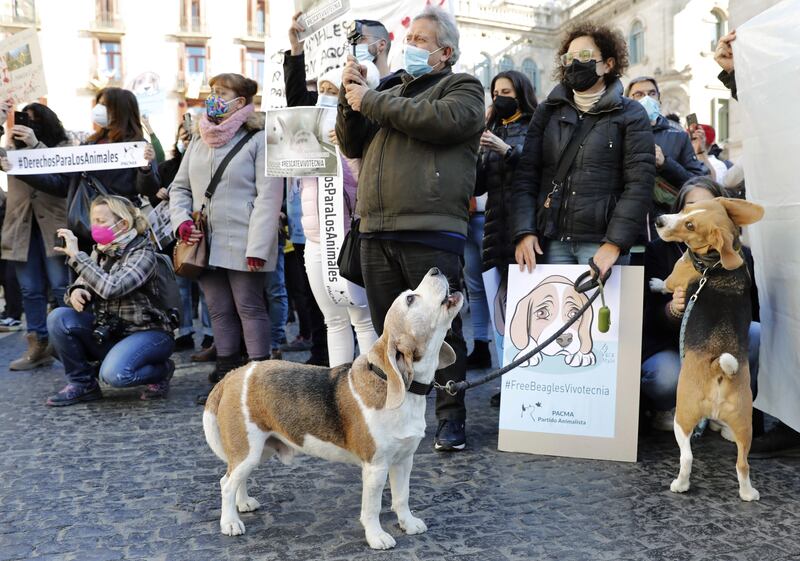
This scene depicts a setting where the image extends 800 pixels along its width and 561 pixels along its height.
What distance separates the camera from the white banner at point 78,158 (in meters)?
5.91

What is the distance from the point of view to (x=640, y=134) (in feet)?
12.7

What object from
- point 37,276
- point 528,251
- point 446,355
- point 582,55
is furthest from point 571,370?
point 37,276

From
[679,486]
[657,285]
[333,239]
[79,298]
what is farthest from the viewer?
[79,298]

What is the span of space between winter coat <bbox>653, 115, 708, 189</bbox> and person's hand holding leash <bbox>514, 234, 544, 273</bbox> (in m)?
1.31

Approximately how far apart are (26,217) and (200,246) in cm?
246

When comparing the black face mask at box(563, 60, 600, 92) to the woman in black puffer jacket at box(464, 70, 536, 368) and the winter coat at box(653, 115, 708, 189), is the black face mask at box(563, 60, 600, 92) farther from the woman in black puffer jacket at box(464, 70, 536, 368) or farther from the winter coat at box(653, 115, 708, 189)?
the winter coat at box(653, 115, 708, 189)

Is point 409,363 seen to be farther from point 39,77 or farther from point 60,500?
point 39,77

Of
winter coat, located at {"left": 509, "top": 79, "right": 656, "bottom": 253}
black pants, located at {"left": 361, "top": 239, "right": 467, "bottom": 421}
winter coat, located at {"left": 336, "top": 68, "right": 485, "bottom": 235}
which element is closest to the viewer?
winter coat, located at {"left": 336, "top": 68, "right": 485, "bottom": 235}

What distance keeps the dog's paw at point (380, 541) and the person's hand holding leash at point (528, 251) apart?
1920mm

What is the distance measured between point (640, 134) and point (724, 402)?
4.99ft

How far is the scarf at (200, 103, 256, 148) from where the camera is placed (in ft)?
17.5

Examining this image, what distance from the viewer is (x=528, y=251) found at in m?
4.16

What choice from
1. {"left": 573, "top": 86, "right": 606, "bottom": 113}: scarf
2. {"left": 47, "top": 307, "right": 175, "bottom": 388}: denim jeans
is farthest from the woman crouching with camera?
{"left": 573, "top": 86, "right": 606, "bottom": 113}: scarf

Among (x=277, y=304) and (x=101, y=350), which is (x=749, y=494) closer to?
(x=101, y=350)
